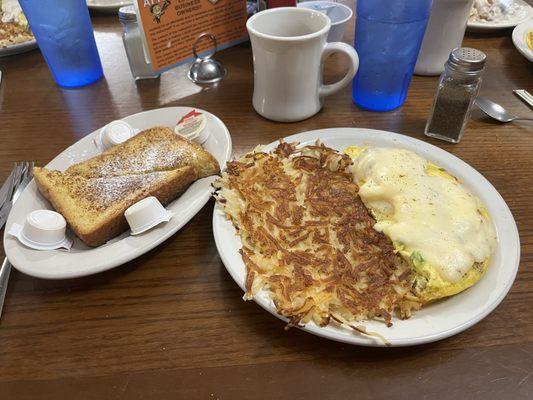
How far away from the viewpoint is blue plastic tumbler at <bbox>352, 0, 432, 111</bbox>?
1.16 m

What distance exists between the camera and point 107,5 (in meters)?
1.92

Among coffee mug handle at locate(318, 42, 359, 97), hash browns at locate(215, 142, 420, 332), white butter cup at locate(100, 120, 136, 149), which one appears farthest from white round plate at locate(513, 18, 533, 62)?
white butter cup at locate(100, 120, 136, 149)

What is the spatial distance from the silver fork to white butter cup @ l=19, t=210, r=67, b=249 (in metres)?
0.09

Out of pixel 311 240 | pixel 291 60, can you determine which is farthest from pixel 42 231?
pixel 291 60

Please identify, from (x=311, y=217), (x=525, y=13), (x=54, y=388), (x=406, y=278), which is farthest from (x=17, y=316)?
(x=525, y=13)

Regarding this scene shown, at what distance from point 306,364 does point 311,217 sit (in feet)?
1.03

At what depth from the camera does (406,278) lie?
30.2 inches

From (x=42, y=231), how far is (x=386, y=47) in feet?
3.41

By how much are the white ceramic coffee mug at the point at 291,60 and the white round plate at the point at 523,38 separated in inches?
28.1

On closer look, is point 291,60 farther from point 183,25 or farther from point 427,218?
point 427,218

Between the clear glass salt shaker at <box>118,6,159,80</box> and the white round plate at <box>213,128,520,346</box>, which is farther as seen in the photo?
the clear glass salt shaker at <box>118,6,159,80</box>

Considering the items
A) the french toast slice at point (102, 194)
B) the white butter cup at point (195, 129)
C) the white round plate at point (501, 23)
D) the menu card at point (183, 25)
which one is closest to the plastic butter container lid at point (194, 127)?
the white butter cup at point (195, 129)

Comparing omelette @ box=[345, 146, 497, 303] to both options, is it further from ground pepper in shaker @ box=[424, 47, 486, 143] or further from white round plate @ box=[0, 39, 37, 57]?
white round plate @ box=[0, 39, 37, 57]

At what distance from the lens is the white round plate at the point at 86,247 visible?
2.62 feet
